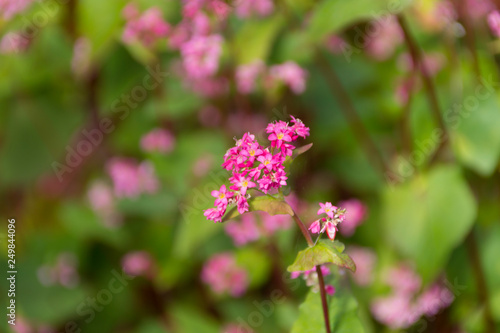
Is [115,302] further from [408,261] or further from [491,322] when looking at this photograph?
[491,322]

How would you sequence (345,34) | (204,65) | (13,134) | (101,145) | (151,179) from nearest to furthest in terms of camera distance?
(204,65) → (151,179) → (345,34) → (101,145) → (13,134)

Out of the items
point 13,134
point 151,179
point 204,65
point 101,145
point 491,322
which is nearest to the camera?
point 491,322

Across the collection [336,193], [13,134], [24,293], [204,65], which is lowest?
[336,193]

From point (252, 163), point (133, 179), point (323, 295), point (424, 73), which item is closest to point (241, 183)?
point (252, 163)

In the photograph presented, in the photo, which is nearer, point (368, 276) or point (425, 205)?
point (425, 205)

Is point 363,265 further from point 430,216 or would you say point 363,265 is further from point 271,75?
point 271,75

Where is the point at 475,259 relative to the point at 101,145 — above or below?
below

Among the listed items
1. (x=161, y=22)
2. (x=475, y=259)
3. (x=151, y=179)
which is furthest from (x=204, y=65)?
(x=475, y=259)

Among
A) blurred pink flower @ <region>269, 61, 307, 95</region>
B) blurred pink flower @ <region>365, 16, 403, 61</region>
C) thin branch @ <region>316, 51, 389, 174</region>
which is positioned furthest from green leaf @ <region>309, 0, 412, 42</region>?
blurred pink flower @ <region>365, 16, 403, 61</region>
